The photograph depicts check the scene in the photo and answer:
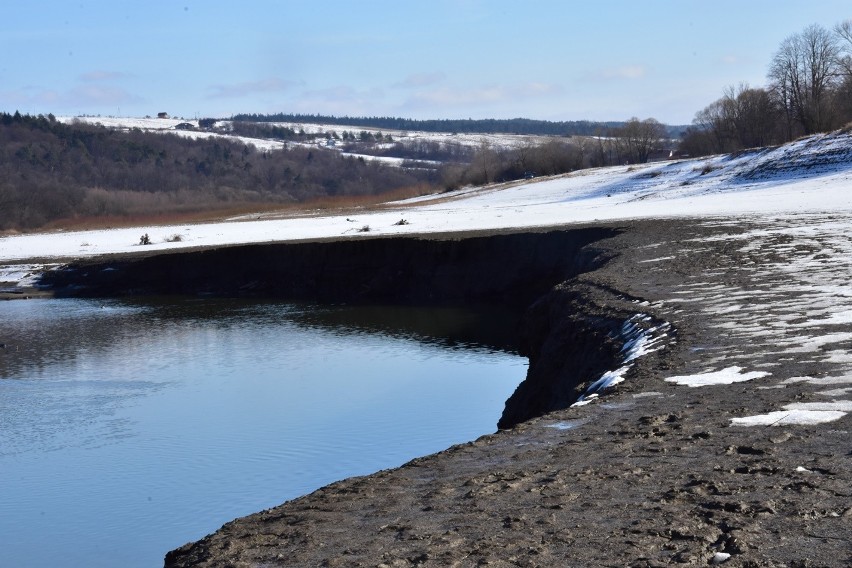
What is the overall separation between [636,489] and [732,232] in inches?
701

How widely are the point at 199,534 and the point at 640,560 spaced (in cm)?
563

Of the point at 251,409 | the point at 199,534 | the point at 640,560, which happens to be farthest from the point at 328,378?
the point at 640,560

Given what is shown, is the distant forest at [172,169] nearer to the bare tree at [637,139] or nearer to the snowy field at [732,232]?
the bare tree at [637,139]

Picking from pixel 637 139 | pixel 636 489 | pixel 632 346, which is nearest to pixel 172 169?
pixel 637 139

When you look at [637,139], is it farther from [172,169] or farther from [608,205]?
[172,169]

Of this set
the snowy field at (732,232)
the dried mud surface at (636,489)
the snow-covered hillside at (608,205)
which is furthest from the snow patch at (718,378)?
the snow-covered hillside at (608,205)

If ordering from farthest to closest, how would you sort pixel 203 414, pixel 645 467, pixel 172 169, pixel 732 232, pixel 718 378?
pixel 172 169, pixel 732 232, pixel 203 414, pixel 718 378, pixel 645 467

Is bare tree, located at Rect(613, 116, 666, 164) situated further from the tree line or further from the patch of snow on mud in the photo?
the patch of snow on mud

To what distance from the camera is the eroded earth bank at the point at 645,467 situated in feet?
14.7

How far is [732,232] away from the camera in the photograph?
22.0 meters

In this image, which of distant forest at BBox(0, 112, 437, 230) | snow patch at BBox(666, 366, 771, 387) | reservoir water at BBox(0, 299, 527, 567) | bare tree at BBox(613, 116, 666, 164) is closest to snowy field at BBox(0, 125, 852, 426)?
snow patch at BBox(666, 366, 771, 387)

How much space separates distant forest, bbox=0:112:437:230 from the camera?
364ft

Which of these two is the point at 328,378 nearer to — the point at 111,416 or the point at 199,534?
the point at 111,416

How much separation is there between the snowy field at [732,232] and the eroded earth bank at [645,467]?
0.17 feet
